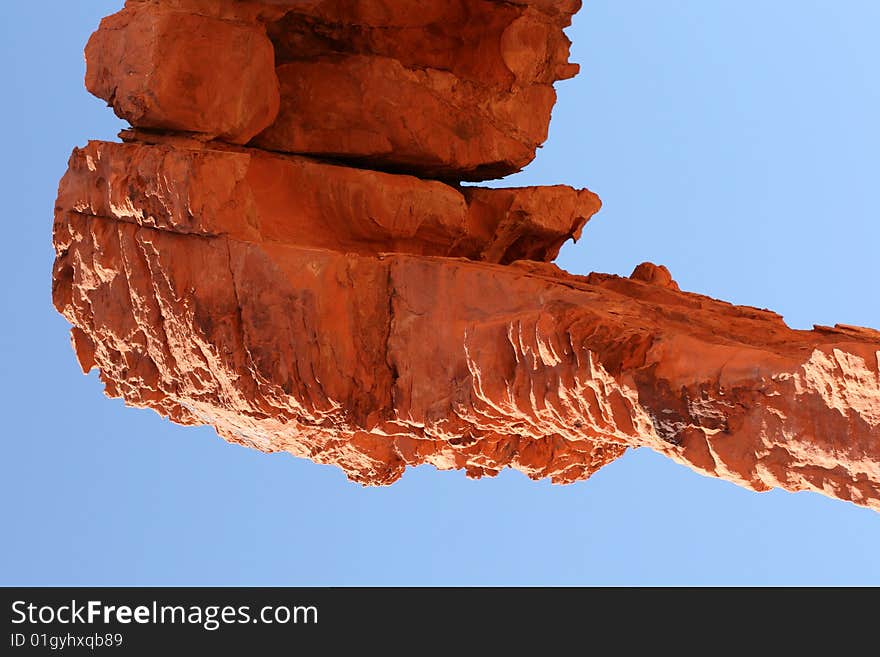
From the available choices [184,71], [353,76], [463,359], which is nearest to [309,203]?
[353,76]

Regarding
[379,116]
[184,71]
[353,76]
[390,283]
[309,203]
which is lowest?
[390,283]

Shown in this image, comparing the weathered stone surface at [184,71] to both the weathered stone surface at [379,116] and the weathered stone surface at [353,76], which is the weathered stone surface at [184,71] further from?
the weathered stone surface at [379,116]

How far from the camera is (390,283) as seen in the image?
5668 mm

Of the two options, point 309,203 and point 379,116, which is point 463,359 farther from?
point 379,116

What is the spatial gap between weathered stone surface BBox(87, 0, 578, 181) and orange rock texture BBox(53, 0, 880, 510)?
1 centimetres

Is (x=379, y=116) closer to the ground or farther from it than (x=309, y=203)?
farther from it

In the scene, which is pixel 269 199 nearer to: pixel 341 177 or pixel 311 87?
pixel 341 177

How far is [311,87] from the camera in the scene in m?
6.78

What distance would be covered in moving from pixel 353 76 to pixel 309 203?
0.91 meters

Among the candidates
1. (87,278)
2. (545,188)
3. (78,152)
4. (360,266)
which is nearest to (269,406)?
(360,266)

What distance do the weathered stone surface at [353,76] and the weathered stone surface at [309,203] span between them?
9.3 inches

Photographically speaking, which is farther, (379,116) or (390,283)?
(379,116)

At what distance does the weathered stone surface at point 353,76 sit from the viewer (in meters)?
5.94

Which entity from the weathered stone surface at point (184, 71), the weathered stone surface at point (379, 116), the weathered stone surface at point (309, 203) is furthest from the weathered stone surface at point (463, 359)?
the weathered stone surface at point (379, 116)
